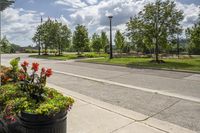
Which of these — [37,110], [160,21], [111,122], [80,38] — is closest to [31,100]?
[37,110]

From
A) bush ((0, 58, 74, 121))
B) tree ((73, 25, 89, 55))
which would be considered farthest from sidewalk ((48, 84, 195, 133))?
tree ((73, 25, 89, 55))

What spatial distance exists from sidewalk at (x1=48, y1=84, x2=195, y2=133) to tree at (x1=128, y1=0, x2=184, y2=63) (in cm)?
1734

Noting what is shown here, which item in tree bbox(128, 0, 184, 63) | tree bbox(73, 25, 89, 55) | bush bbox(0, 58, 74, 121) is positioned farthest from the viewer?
tree bbox(73, 25, 89, 55)

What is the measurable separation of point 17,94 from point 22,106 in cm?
76

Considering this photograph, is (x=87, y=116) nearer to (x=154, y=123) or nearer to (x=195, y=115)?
(x=154, y=123)

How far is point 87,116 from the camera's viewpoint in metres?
5.78

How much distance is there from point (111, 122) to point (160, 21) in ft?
62.4

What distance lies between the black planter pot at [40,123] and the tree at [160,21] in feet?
66.4

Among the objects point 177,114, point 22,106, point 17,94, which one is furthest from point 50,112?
point 177,114

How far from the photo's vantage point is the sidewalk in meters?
4.93

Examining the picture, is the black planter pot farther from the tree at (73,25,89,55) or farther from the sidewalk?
the tree at (73,25,89,55)

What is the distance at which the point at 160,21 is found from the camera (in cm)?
2242

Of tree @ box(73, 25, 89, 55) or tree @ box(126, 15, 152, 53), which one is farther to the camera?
tree @ box(73, 25, 89, 55)

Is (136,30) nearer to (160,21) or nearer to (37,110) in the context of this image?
(160,21)
